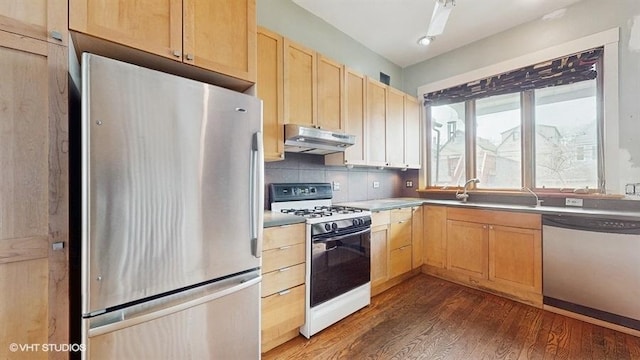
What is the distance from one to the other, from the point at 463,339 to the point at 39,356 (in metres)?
2.43

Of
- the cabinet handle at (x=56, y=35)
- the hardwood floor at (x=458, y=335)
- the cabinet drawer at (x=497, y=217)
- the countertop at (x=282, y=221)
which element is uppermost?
the cabinet handle at (x=56, y=35)

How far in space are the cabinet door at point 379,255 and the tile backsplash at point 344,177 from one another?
0.65 metres

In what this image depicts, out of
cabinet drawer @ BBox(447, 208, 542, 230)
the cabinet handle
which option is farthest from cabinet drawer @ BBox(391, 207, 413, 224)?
the cabinet handle

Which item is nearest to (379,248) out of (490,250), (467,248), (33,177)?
(467,248)

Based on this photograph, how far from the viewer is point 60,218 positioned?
3.32ft

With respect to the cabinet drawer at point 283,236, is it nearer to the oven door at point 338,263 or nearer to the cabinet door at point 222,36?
the oven door at point 338,263

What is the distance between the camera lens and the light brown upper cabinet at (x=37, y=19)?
0.95 m

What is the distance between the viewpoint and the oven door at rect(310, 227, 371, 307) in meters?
1.97

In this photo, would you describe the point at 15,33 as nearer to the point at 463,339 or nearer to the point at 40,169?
the point at 40,169

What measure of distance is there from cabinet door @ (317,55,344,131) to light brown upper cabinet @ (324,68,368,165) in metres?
0.08

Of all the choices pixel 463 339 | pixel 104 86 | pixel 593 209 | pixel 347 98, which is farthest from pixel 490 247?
pixel 104 86

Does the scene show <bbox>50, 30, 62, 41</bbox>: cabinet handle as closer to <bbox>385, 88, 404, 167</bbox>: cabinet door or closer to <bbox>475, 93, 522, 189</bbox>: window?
<bbox>385, 88, 404, 167</bbox>: cabinet door

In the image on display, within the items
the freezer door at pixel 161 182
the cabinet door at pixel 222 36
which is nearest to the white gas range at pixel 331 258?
the freezer door at pixel 161 182

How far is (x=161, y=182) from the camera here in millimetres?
1150
